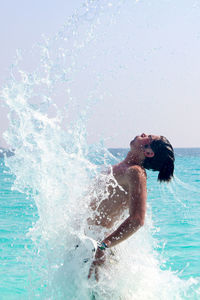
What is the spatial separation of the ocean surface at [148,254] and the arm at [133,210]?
21 cm

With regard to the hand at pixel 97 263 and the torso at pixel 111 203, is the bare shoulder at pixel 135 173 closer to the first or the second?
the torso at pixel 111 203

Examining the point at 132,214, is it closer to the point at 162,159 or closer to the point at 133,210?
the point at 133,210

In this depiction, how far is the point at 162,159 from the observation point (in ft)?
12.3

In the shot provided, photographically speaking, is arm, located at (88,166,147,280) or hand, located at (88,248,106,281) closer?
arm, located at (88,166,147,280)

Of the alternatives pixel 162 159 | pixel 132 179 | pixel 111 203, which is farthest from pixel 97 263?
pixel 162 159

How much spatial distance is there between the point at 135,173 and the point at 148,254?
1.25m

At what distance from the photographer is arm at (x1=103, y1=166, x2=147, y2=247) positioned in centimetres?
341

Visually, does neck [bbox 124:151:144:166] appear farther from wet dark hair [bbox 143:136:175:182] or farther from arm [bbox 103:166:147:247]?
arm [bbox 103:166:147:247]

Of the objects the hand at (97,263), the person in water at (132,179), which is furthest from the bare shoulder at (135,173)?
the hand at (97,263)

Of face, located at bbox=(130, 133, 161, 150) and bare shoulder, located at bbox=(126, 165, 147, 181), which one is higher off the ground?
face, located at bbox=(130, 133, 161, 150)

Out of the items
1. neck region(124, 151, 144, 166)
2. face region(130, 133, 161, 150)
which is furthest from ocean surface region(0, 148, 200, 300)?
face region(130, 133, 161, 150)

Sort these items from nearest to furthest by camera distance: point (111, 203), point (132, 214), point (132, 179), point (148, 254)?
1. point (132, 214)
2. point (132, 179)
3. point (111, 203)
4. point (148, 254)

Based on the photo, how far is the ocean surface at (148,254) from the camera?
4.08m

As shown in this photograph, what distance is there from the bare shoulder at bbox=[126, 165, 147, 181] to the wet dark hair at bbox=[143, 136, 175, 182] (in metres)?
0.22
